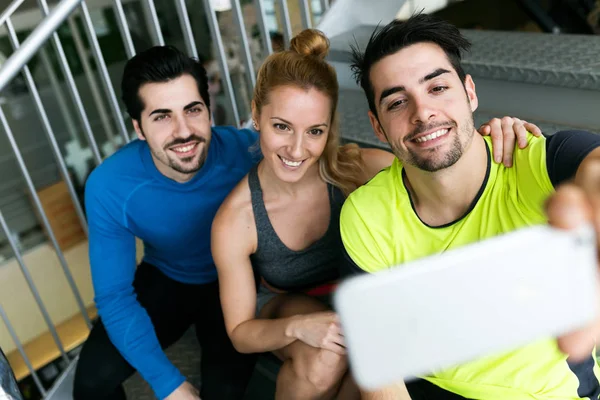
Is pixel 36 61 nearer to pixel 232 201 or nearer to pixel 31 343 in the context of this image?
pixel 31 343

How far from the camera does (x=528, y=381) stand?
0.97m

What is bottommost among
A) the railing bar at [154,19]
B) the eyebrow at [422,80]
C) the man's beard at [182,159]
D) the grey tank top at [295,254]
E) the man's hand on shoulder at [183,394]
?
the man's hand on shoulder at [183,394]

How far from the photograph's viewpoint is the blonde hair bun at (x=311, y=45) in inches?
48.9

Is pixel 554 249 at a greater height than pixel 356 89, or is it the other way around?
pixel 554 249

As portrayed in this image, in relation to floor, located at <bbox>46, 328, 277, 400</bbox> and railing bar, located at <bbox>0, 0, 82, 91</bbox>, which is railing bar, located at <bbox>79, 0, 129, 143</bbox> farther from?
floor, located at <bbox>46, 328, 277, 400</bbox>

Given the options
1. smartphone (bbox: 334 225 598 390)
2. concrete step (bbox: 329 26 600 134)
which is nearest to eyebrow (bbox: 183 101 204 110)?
concrete step (bbox: 329 26 600 134)

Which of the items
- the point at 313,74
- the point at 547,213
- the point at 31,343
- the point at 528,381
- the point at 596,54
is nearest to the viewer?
the point at 547,213

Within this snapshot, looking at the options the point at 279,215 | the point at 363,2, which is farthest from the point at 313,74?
the point at 363,2

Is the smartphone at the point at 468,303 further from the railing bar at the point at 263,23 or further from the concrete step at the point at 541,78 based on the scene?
the railing bar at the point at 263,23

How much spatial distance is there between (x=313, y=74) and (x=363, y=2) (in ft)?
3.11

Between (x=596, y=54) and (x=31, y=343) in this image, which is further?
(x=31, y=343)

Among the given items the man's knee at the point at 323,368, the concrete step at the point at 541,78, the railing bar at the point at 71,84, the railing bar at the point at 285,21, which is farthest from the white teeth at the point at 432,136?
the railing bar at the point at 71,84

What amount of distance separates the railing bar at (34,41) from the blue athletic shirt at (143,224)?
0.32 m

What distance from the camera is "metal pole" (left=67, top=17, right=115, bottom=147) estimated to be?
3.46 metres
